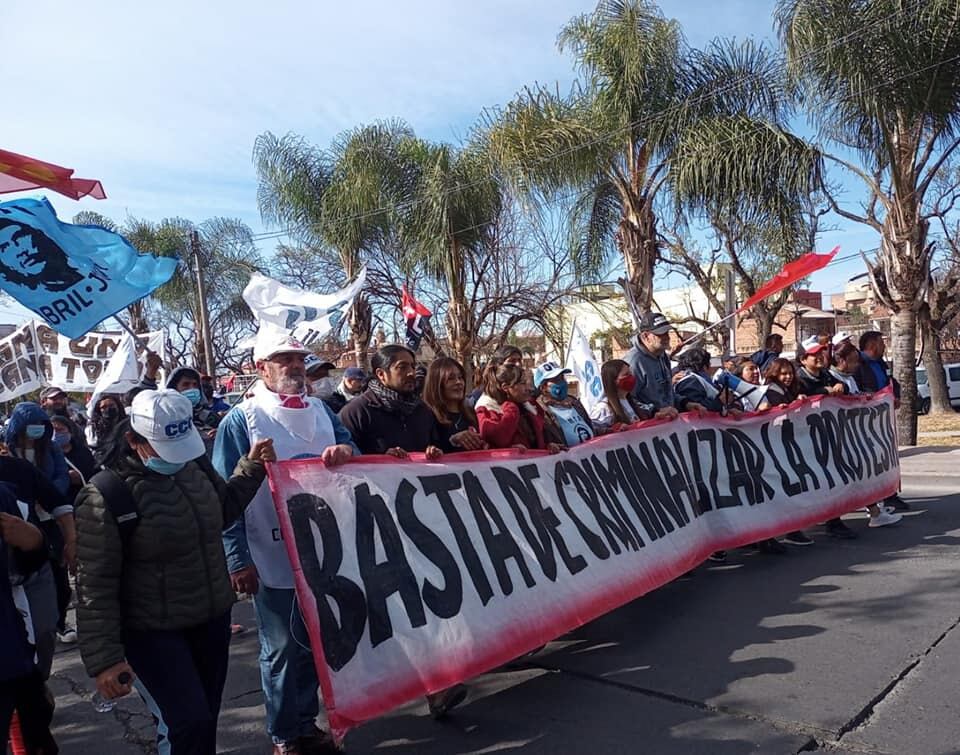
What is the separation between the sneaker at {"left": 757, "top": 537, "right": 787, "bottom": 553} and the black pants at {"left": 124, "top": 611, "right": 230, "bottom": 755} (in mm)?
4776

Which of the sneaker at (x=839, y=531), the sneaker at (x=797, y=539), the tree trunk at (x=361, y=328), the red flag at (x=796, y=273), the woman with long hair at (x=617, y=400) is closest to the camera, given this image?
the woman with long hair at (x=617, y=400)

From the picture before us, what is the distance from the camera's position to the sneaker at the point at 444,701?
153 inches

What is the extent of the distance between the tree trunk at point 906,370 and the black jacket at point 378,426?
422 inches

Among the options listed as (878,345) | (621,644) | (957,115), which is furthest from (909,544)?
(957,115)

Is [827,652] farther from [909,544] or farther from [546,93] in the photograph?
[546,93]

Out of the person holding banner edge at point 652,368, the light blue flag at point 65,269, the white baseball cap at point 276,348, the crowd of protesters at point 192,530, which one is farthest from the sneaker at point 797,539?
the light blue flag at point 65,269

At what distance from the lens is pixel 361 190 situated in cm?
1859

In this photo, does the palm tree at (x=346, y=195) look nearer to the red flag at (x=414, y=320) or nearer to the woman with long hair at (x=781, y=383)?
the red flag at (x=414, y=320)

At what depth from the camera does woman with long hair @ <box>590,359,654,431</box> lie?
643cm

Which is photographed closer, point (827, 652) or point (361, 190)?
point (827, 652)

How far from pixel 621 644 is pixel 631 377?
7.85ft

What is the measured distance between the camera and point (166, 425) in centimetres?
285

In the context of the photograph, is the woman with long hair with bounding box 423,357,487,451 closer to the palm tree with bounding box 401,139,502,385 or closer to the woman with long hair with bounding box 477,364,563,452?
the woman with long hair with bounding box 477,364,563,452

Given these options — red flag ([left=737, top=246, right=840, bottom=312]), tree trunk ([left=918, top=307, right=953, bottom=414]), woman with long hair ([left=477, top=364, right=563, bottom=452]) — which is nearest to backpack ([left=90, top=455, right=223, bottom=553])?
woman with long hair ([left=477, top=364, right=563, bottom=452])
